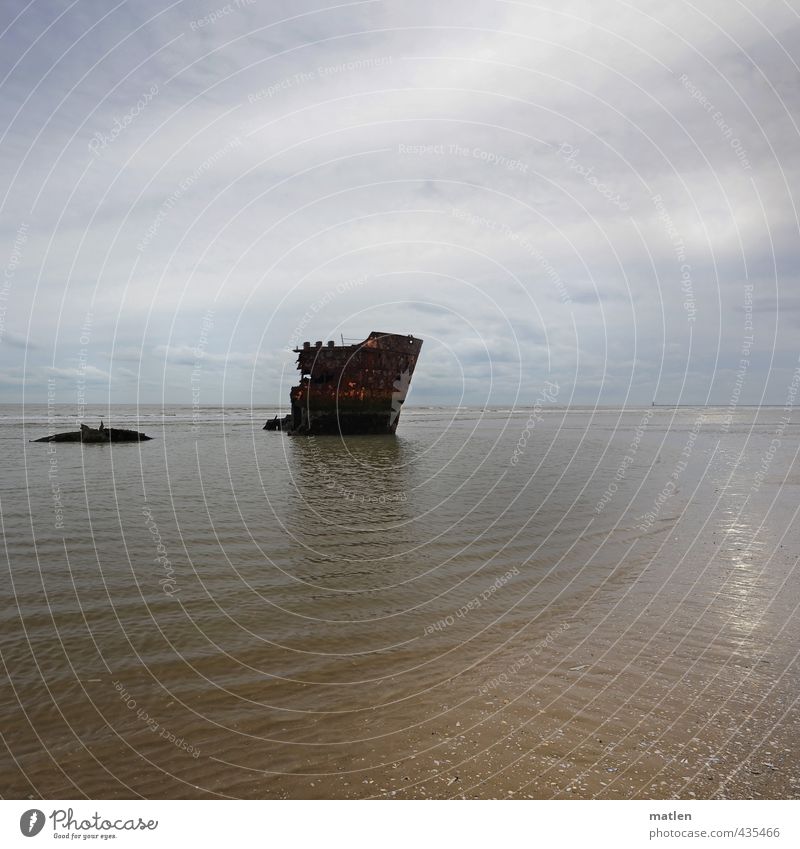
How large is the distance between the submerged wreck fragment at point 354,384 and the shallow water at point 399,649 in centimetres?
2232

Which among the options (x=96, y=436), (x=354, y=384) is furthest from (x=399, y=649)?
(x=96, y=436)

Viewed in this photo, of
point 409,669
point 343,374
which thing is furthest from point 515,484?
point 343,374

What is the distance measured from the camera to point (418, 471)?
2145 centimetres

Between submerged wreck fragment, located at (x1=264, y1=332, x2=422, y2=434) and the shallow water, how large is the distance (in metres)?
22.3

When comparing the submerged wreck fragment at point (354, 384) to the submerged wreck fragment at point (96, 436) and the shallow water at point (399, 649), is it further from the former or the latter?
the shallow water at point (399, 649)

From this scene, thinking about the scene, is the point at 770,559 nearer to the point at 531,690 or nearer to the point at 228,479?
the point at 531,690

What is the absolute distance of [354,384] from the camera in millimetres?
36781

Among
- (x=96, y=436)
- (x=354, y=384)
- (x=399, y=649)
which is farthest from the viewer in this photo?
(x=354, y=384)

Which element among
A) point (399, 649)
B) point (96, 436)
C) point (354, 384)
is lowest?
point (399, 649)

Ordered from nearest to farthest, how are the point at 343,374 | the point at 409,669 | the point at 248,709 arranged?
the point at 248,709
the point at 409,669
the point at 343,374

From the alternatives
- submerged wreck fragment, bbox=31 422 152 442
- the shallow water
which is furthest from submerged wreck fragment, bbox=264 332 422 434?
the shallow water

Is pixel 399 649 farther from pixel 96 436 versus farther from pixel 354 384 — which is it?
pixel 96 436

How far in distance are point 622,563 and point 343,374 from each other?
28314mm

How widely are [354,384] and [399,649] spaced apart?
3118 centimetres
